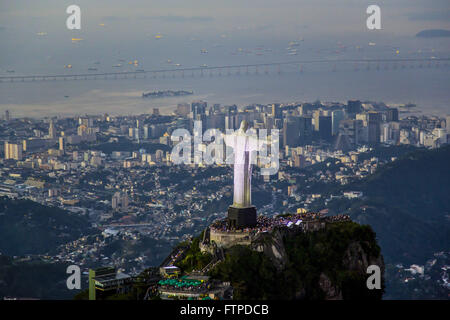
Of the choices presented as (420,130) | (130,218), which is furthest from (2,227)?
(420,130)

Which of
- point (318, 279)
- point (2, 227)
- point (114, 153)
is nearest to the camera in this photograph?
point (318, 279)

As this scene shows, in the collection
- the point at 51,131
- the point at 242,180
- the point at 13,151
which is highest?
the point at 242,180

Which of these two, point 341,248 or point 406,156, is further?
point 406,156

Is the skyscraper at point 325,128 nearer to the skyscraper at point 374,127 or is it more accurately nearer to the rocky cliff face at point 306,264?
the skyscraper at point 374,127

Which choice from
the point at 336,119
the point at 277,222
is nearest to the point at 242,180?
the point at 277,222

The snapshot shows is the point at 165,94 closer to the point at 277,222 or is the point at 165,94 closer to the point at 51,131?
the point at 51,131
